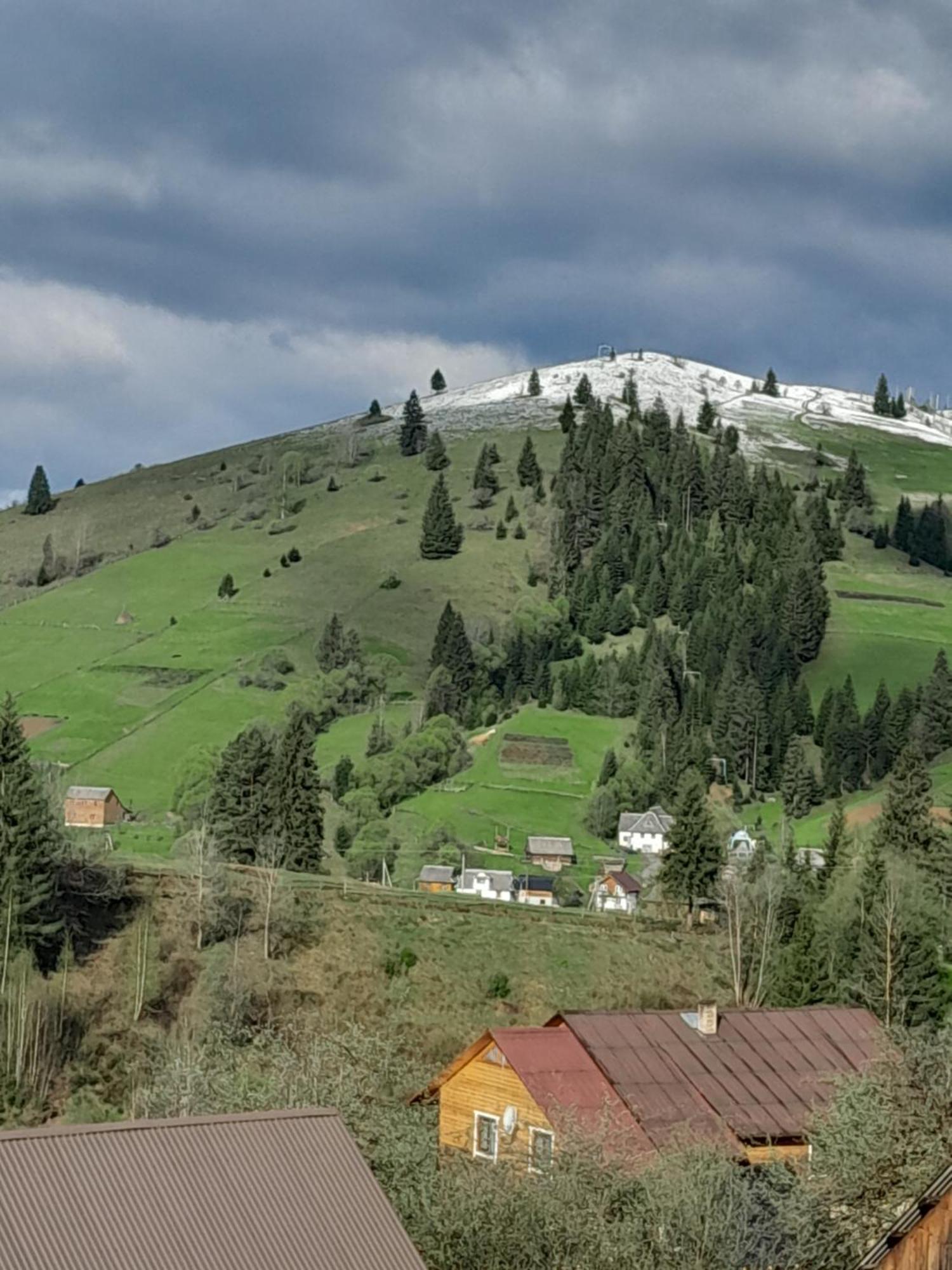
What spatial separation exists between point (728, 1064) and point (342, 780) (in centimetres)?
10118

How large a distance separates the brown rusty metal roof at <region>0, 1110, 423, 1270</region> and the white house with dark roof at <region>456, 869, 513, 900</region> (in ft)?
315

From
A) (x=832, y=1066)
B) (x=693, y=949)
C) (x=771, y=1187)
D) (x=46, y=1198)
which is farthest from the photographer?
(x=693, y=949)

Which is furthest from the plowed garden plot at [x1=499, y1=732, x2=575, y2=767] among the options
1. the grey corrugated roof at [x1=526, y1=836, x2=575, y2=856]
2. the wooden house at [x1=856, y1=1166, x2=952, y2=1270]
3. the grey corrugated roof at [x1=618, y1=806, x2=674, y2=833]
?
the wooden house at [x1=856, y1=1166, x2=952, y2=1270]

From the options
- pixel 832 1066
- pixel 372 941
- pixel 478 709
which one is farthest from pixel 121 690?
pixel 832 1066

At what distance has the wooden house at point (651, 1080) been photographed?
36906mm

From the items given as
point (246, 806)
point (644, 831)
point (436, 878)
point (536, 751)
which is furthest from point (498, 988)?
point (536, 751)

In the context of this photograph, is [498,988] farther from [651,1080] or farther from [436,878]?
[651,1080]

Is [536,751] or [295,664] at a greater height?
[295,664]

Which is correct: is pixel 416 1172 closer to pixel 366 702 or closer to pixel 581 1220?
pixel 581 1220

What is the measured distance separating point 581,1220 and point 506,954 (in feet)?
200

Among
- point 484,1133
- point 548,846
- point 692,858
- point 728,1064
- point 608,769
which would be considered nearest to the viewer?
point 484,1133

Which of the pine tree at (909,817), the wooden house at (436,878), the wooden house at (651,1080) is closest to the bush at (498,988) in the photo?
the pine tree at (909,817)

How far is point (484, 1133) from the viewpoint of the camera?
38344 millimetres

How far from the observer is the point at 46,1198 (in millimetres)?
19672
